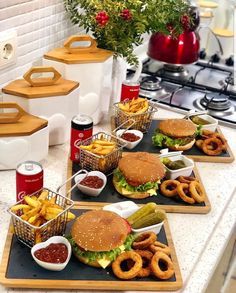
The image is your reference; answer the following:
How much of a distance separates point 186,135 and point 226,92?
1.76ft

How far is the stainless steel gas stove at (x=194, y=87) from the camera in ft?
5.84

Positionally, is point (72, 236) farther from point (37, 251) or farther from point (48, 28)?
point (48, 28)

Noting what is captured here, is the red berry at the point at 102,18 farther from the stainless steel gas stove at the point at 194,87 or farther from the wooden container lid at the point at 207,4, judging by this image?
the wooden container lid at the point at 207,4

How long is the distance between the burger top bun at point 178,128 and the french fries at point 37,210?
53cm

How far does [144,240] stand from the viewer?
104 cm

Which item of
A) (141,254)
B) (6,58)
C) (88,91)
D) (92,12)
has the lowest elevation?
(141,254)

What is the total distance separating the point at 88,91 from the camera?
4.91 feet

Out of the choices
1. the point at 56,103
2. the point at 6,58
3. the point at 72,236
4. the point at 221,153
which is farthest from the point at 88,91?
the point at 72,236

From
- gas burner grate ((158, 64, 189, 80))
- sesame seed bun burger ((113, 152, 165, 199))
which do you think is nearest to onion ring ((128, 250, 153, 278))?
sesame seed bun burger ((113, 152, 165, 199))

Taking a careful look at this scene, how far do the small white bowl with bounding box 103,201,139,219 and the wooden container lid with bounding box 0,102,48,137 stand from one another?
0.30m

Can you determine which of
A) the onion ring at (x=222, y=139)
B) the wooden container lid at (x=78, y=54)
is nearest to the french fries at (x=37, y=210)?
the wooden container lid at (x=78, y=54)

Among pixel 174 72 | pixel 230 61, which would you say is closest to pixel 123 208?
pixel 174 72

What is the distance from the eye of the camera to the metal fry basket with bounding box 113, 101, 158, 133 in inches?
58.9

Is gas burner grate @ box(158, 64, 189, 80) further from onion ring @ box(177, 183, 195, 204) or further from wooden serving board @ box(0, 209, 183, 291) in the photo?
wooden serving board @ box(0, 209, 183, 291)
